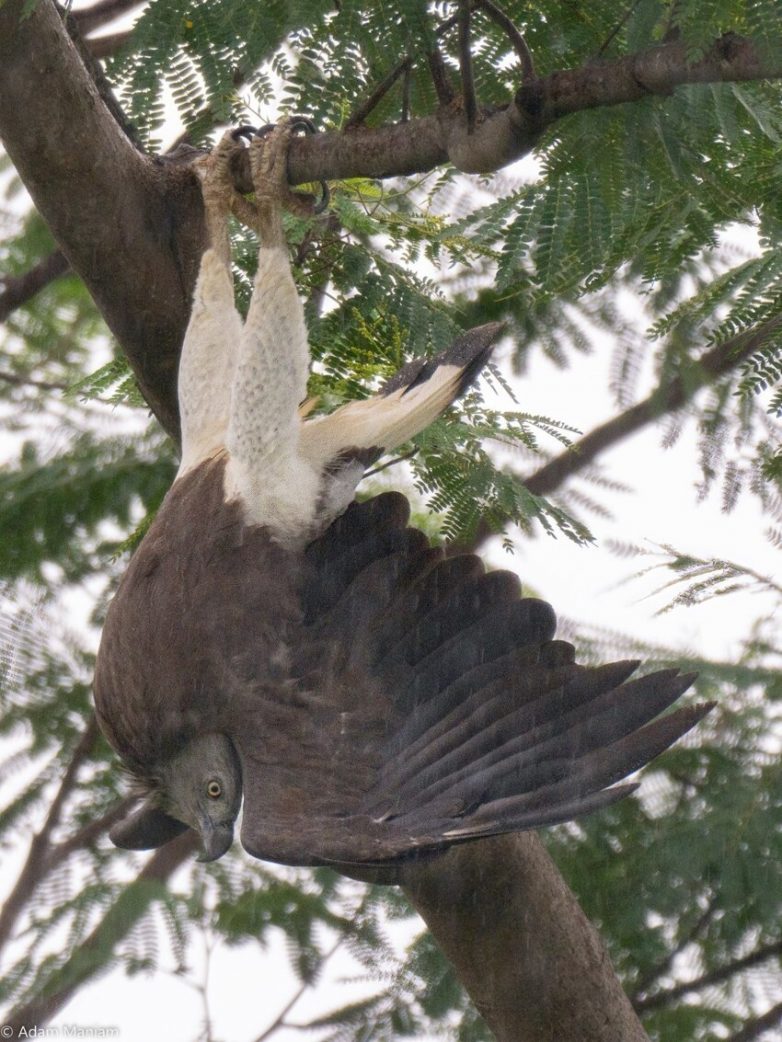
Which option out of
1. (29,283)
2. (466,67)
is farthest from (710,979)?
(29,283)

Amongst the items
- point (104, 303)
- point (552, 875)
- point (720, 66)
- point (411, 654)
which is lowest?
point (552, 875)

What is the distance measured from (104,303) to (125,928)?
5.89 feet

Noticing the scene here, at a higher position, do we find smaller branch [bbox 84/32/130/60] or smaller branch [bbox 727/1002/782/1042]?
smaller branch [bbox 84/32/130/60]

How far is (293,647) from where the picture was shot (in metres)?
3.34

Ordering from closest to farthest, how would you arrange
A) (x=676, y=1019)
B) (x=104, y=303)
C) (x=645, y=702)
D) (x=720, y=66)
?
1. (x=720, y=66)
2. (x=645, y=702)
3. (x=104, y=303)
4. (x=676, y=1019)

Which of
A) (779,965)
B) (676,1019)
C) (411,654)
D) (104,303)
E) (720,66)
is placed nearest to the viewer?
(720,66)

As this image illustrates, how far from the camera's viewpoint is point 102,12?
500cm

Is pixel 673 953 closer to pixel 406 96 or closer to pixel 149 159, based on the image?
pixel 406 96

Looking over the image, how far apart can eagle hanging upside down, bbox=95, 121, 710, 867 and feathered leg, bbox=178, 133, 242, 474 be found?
0.8 inches

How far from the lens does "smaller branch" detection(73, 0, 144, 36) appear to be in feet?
16.3

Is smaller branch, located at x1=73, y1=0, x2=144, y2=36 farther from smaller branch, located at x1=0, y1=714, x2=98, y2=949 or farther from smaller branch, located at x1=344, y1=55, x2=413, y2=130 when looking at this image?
smaller branch, located at x1=0, y1=714, x2=98, y2=949

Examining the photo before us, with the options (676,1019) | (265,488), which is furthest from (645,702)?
(676,1019)

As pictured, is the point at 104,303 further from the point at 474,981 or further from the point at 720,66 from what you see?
the point at 474,981

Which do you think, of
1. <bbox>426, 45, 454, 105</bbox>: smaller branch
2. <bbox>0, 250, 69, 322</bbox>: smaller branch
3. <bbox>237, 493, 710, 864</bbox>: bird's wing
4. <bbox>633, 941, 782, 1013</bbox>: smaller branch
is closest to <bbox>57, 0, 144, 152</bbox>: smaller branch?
<bbox>426, 45, 454, 105</bbox>: smaller branch
